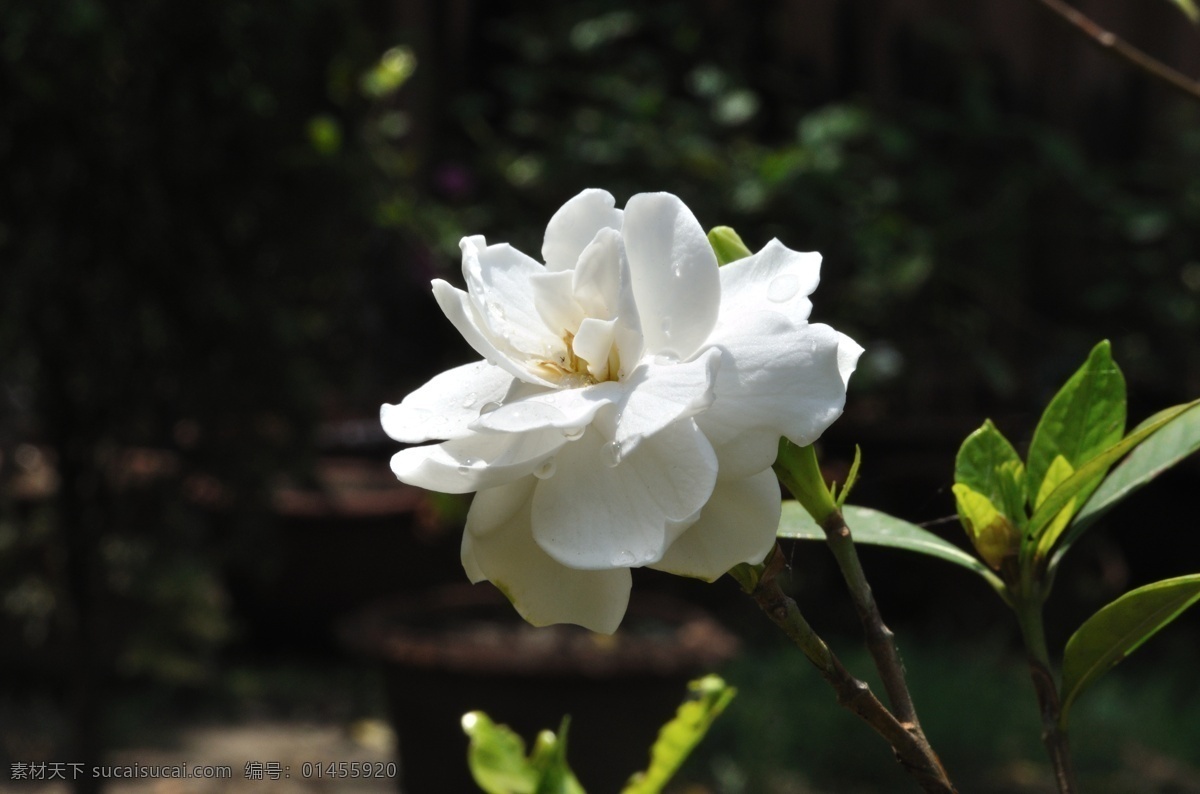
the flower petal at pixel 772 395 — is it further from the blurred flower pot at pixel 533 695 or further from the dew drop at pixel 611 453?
the blurred flower pot at pixel 533 695

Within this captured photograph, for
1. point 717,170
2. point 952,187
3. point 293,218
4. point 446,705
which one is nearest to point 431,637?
point 446,705

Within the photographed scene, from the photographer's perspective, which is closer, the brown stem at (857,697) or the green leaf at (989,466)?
the brown stem at (857,697)

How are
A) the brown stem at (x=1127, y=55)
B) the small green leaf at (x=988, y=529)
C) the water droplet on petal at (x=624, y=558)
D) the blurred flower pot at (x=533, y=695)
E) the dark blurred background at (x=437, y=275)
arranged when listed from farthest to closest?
the blurred flower pot at (x=533, y=695), the dark blurred background at (x=437, y=275), the brown stem at (x=1127, y=55), the small green leaf at (x=988, y=529), the water droplet on petal at (x=624, y=558)

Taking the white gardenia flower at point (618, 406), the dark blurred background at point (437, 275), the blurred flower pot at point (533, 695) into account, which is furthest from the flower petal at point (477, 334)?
the blurred flower pot at point (533, 695)

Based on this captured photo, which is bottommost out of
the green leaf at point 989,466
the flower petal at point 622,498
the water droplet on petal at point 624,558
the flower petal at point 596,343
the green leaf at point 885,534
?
the green leaf at point 885,534

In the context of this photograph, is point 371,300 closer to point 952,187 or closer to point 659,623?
point 659,623

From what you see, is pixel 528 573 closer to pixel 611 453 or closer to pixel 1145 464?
pixel 611 453

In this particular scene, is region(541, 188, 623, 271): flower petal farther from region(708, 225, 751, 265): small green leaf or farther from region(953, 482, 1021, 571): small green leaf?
region(953, 482, 1021, 571): small green leaf
